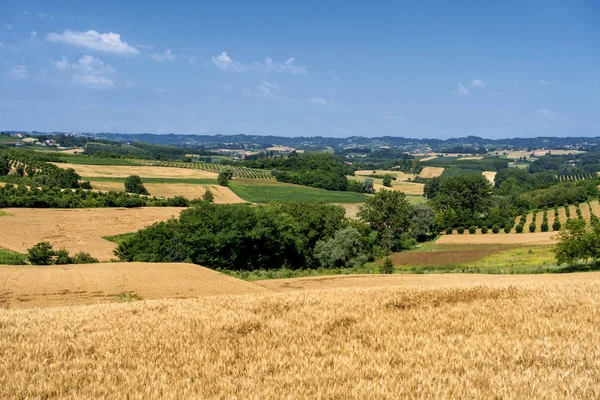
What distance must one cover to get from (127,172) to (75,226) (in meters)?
70.2

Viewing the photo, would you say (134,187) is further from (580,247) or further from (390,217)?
(580,247)

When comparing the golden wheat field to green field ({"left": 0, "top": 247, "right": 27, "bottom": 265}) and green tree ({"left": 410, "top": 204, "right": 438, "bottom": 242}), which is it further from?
green tree ({"left": 410, "top": 204, "right": 438, "bottom": 242})

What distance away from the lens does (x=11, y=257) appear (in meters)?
45.7

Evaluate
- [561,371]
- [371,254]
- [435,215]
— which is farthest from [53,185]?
[561,371]

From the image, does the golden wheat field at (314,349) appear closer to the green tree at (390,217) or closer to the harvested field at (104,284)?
the harvested field at (104,284)

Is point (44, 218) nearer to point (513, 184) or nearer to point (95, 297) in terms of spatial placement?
point (95, 297)

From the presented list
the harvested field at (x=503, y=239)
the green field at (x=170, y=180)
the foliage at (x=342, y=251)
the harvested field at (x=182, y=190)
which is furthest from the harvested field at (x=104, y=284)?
the green field at (x=170, y=180)

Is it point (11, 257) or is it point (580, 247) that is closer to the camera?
point (580, 247)

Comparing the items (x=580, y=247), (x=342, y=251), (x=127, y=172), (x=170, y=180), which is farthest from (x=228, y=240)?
(x=127, y=172)

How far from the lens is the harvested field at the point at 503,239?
69.6m

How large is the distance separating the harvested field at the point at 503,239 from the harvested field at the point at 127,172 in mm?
78933

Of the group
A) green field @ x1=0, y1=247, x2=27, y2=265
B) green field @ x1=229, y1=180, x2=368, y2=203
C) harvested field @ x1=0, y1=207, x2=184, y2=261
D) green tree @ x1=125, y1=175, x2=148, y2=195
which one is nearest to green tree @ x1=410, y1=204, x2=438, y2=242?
green field @ x1=229, y1=180, x2=368, y2=203

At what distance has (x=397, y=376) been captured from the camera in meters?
7.52

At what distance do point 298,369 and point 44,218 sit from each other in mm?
73230
